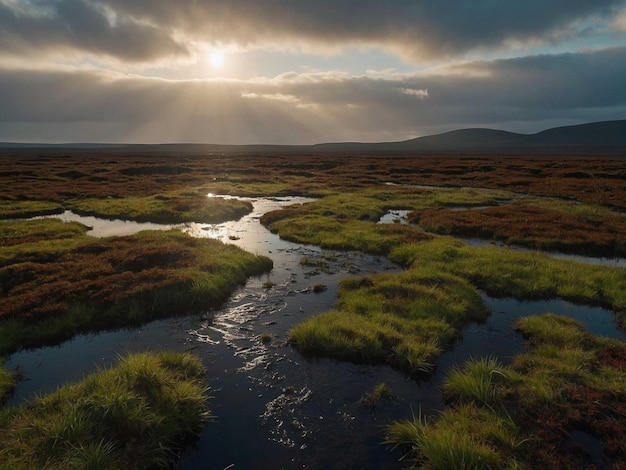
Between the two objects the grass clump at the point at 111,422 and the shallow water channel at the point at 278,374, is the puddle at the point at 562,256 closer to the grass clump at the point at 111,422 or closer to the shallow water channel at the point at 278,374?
the shallow water channel at the point at 278,374

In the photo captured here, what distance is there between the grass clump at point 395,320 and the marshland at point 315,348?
0.25ft

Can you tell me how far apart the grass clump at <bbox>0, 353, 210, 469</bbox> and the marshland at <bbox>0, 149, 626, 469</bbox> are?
5 cm

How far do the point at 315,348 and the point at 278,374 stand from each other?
1880 millimetres

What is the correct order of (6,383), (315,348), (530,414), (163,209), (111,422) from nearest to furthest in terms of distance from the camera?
(111,422) < (530,414) < (6,383) < (315,348) < (163,209)

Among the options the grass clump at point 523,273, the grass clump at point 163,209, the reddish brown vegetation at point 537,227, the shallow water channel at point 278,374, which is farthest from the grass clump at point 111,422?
the grass clump at point 163,209

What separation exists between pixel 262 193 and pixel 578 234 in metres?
38.3

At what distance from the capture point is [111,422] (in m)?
8.64

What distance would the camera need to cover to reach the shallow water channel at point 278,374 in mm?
8845

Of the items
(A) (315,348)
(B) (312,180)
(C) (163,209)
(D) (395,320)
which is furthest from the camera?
(B) (312,180)

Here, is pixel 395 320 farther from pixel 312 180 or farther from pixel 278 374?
pixel 312 180

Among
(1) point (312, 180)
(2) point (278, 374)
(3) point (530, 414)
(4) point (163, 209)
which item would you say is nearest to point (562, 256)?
(3) point (530, 414)

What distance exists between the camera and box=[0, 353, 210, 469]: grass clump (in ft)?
25.2

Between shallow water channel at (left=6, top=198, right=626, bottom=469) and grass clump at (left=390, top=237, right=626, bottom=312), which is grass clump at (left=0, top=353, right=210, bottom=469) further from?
grass clump at (left=390, top=237, right=626, bottom=312)

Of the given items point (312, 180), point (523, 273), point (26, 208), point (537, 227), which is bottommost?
point (523, 273)
